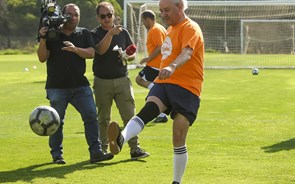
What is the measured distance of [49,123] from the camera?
332 inches

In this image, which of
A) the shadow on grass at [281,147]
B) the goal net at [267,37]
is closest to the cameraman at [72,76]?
the shadow on grass at [281,147]

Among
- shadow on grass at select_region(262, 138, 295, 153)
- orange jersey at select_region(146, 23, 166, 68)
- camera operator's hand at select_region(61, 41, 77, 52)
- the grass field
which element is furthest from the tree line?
camera operator's hand at select_region(61, 41, 77, 52)

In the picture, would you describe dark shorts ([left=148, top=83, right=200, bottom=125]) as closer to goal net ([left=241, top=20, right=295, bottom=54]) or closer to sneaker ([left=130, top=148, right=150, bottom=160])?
sneaker ([left=130, top=148, right=150, bottom=160])

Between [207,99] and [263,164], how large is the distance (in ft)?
31.7

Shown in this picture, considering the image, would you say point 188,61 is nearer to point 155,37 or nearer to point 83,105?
point 83,105

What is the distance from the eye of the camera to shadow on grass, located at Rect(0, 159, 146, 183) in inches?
331

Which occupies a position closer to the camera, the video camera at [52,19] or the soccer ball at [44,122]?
the soccer ball at [44,122]

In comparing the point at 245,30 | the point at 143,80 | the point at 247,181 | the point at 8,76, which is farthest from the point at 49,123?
the point at 245,30

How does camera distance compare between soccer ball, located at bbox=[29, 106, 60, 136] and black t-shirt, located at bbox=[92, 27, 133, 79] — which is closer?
soccer ball, located at bbox=[29, 106, 60, 136]

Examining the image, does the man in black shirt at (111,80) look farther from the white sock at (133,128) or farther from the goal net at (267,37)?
the goal net at (267,37)

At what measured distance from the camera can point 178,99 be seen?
7.31 m

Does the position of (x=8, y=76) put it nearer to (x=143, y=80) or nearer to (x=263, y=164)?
(x=143, y=80)

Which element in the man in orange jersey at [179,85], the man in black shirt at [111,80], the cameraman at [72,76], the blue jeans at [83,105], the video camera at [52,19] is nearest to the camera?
the man in orange jersey at [179,85]

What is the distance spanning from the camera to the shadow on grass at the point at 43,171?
27.6 feet
